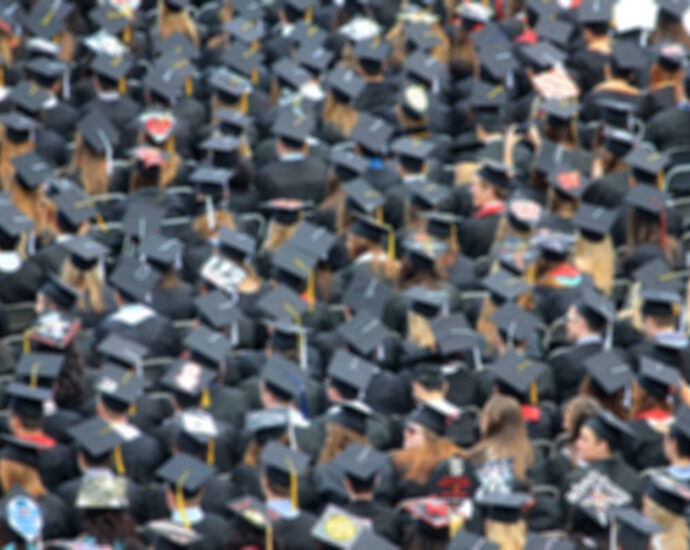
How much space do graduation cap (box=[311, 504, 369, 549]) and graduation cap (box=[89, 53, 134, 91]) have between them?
4405mm

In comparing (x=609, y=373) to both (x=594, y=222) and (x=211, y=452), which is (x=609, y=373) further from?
(x=211, y=452)

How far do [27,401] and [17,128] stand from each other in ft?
9.05

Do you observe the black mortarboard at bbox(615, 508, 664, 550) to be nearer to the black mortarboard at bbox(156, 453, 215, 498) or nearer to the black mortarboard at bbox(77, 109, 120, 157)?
the black mortarboard at bbox(156, 453, 215, 498)

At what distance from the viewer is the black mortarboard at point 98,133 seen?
624 inches

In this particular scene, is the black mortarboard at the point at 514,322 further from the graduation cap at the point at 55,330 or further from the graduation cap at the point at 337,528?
the graduation cap at the point at 55,330

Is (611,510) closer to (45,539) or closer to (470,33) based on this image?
(45,539)

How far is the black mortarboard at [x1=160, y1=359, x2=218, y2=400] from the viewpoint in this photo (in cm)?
1370

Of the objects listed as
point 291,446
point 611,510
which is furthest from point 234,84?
point 611,510

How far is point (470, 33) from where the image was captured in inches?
666

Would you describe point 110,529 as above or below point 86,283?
below

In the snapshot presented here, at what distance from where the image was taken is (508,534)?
12.7 metres

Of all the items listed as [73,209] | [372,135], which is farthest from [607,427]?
[73,209]

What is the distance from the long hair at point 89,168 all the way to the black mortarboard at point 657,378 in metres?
3.64

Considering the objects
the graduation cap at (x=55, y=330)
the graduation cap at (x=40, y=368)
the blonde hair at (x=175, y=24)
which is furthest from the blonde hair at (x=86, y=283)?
the blonde hair at (x=175, y=24)
